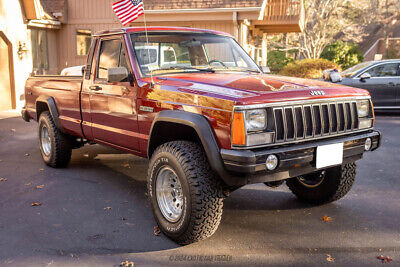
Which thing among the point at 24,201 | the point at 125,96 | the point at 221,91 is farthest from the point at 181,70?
the point at 24,201

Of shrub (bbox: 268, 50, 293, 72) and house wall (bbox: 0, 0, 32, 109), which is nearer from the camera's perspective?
house wall (bbox: 0, 0, 32, 109)

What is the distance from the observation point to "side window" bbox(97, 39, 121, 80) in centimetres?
507

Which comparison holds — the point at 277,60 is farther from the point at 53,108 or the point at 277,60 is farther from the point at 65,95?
the point at 65,95

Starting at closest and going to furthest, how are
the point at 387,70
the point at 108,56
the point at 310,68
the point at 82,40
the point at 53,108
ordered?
the point at 108,56 → the point at 53,108 → the point at 387,70 → the point at 82,40 → the point at 310,68

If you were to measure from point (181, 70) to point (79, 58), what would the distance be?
47.5 feet

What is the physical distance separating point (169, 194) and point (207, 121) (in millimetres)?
964

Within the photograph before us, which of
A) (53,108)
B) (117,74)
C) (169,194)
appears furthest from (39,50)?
(169,194)

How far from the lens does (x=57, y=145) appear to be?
6.36 m

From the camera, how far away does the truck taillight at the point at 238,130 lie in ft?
11.2

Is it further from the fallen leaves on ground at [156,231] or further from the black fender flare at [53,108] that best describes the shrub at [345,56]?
the fallen leaves on ground at [156,231]

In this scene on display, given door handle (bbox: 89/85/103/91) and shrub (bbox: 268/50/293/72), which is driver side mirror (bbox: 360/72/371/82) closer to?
door handle (bbox: 89/85/103/91)

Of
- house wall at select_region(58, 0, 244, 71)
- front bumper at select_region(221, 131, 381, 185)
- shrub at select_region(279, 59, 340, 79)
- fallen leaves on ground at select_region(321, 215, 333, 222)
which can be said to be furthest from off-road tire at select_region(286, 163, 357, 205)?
shrub at select_region(279, 59, 340, 79)

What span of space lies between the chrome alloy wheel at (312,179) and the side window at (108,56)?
2.57 metres

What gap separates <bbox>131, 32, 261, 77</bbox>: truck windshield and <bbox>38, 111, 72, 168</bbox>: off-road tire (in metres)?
2.32
